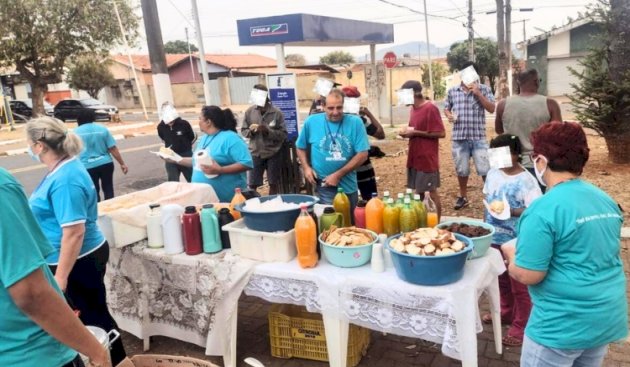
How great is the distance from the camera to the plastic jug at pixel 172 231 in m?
3.10

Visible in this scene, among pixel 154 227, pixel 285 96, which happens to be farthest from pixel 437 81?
pixel 154 227

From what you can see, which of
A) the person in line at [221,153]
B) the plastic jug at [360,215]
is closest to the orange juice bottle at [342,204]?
the plastic jug at [360,215]

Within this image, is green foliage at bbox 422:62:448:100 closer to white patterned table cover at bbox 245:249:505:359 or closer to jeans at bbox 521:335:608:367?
white patterned table cover at bbox 245:249:505:359

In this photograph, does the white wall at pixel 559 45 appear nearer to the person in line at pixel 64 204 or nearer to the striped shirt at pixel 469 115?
the striped shirt at pixel 469 115

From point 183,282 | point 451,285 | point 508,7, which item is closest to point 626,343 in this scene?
point 451,285

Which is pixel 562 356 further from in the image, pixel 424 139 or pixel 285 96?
pixel 285 96

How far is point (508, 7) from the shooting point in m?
18.7

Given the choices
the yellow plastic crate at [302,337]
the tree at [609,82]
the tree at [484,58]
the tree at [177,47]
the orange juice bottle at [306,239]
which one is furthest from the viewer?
the tree at [177,47]

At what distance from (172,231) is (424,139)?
3010 mm

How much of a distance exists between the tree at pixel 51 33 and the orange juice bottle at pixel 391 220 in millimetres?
22303

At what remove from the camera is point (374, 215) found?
2.84 meters

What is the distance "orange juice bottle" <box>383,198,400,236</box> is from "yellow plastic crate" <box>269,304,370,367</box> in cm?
71

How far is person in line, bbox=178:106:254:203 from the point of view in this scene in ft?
12.7

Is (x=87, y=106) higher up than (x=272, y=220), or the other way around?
(x=87, y=106)
